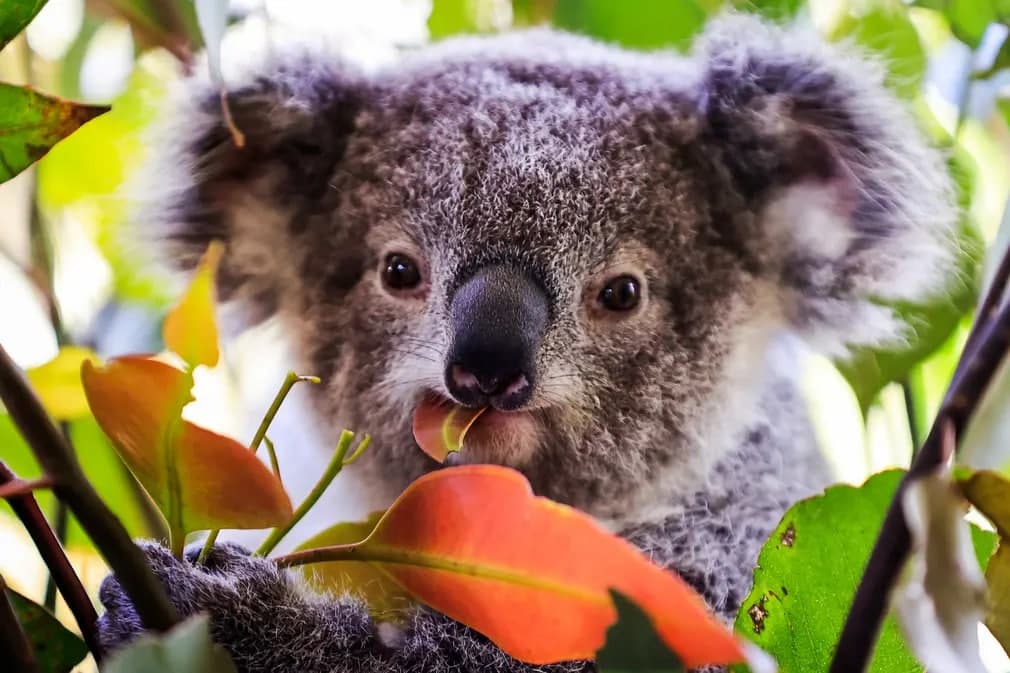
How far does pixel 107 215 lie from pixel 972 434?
115 cm

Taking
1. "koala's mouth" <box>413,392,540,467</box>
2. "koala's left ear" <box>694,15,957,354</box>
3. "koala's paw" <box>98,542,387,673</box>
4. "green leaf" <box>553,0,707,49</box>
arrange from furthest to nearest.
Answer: "green leaf" <box>553,0,707,49</box> → "koala's left ear" <box>694,15,957,354</box> → "koala's mouth" <box>413,392,540,467</box> → "koala's paw" <box>98,542,387,673</box>

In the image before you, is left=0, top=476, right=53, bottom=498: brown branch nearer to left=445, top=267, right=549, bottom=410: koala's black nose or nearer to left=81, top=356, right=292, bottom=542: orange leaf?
left=81, top=356, right=292, bottom=542: orange leaf

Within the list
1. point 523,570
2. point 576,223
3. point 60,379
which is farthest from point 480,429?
point 523,570

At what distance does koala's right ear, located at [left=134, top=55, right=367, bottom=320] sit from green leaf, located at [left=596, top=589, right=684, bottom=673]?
916 millimetres

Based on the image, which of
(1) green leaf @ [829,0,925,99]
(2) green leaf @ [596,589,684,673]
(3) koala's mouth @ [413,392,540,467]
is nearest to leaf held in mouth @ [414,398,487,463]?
(3) koala's mouth @ [413,392,540,467]

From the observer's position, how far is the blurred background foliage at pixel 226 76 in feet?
4.12

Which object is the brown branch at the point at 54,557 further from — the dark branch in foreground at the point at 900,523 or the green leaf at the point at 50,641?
the dark branch in foreground at the point at 900,523

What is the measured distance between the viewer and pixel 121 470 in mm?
1245

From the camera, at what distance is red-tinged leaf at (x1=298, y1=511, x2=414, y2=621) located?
2.67 feet

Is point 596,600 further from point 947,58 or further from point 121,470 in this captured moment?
point 947,58

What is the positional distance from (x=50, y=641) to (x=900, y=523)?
610 mm

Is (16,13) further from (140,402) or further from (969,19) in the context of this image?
(969,19)

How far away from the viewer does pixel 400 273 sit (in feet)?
3.82

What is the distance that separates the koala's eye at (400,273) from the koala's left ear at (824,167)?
40cm
